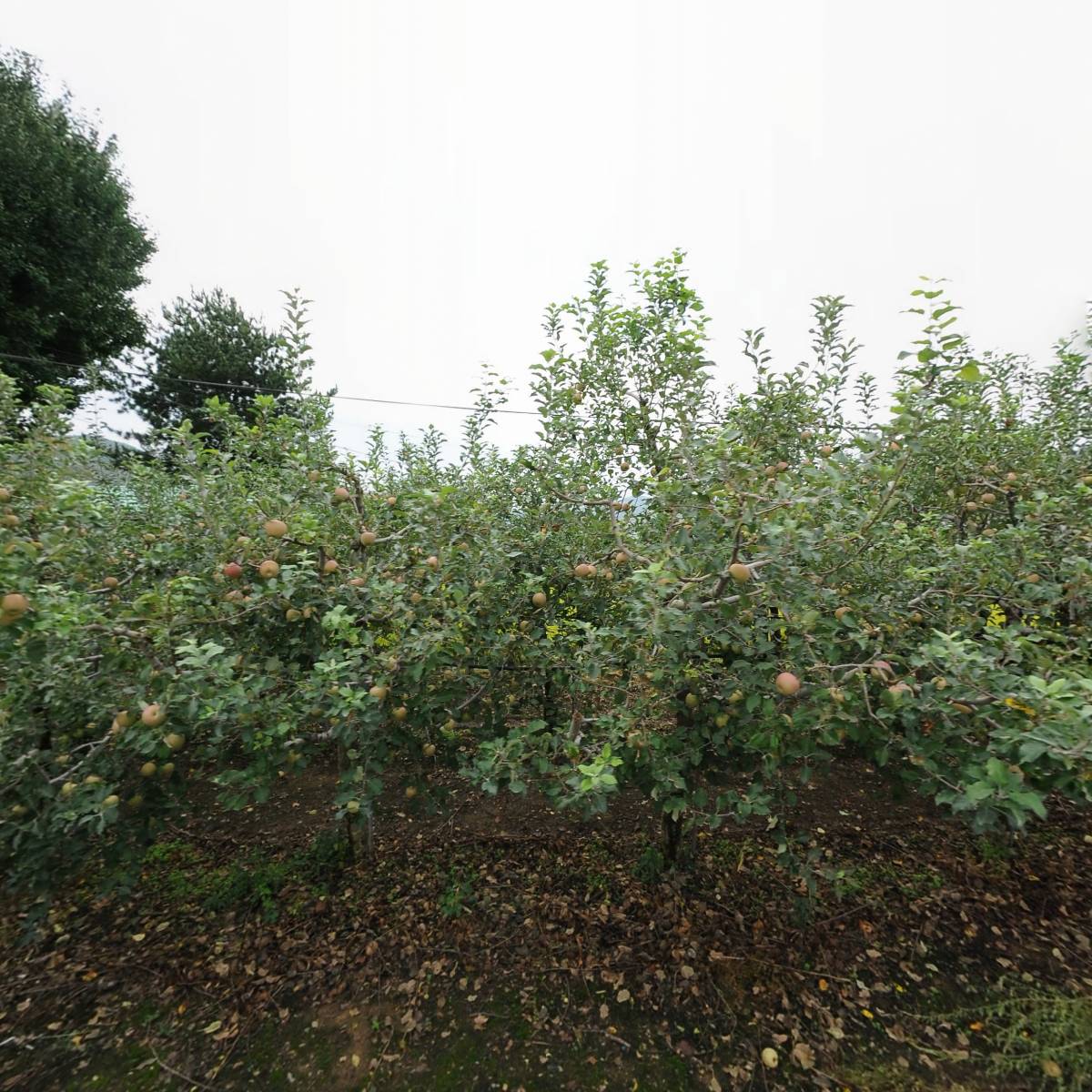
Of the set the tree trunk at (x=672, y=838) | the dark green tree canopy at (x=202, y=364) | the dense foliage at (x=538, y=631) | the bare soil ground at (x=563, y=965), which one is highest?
the dark green tree canopy at (x=202, y=364)

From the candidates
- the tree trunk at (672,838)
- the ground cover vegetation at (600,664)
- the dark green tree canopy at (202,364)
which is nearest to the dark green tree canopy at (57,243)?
the dark green tree canopy at (202,364)

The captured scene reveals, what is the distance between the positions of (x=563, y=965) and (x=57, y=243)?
15.4 metres

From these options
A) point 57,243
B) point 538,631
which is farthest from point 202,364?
point 538,631

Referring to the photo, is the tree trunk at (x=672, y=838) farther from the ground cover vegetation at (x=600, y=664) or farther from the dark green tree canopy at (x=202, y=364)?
the dark green tree canopy at (x=202, y=364)

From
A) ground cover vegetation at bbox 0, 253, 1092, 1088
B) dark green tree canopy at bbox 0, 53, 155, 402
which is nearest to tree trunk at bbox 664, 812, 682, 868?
ground cover vegetation at bbox 0, 253, 1092, 1088

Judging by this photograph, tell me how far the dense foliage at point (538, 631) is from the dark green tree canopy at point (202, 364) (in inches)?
547

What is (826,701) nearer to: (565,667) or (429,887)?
(565,667)

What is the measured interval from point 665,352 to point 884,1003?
122 inches

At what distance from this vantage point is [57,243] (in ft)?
36.9

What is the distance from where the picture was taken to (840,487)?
1.81m

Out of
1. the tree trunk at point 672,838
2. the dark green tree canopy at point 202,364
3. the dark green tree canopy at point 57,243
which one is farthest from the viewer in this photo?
the dark green tree canopy at point 202,364

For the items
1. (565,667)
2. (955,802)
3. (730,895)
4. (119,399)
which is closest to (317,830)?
(565,667)

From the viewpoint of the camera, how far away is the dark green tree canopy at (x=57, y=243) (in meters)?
10.4

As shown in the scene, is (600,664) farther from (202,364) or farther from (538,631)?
(202,364)
